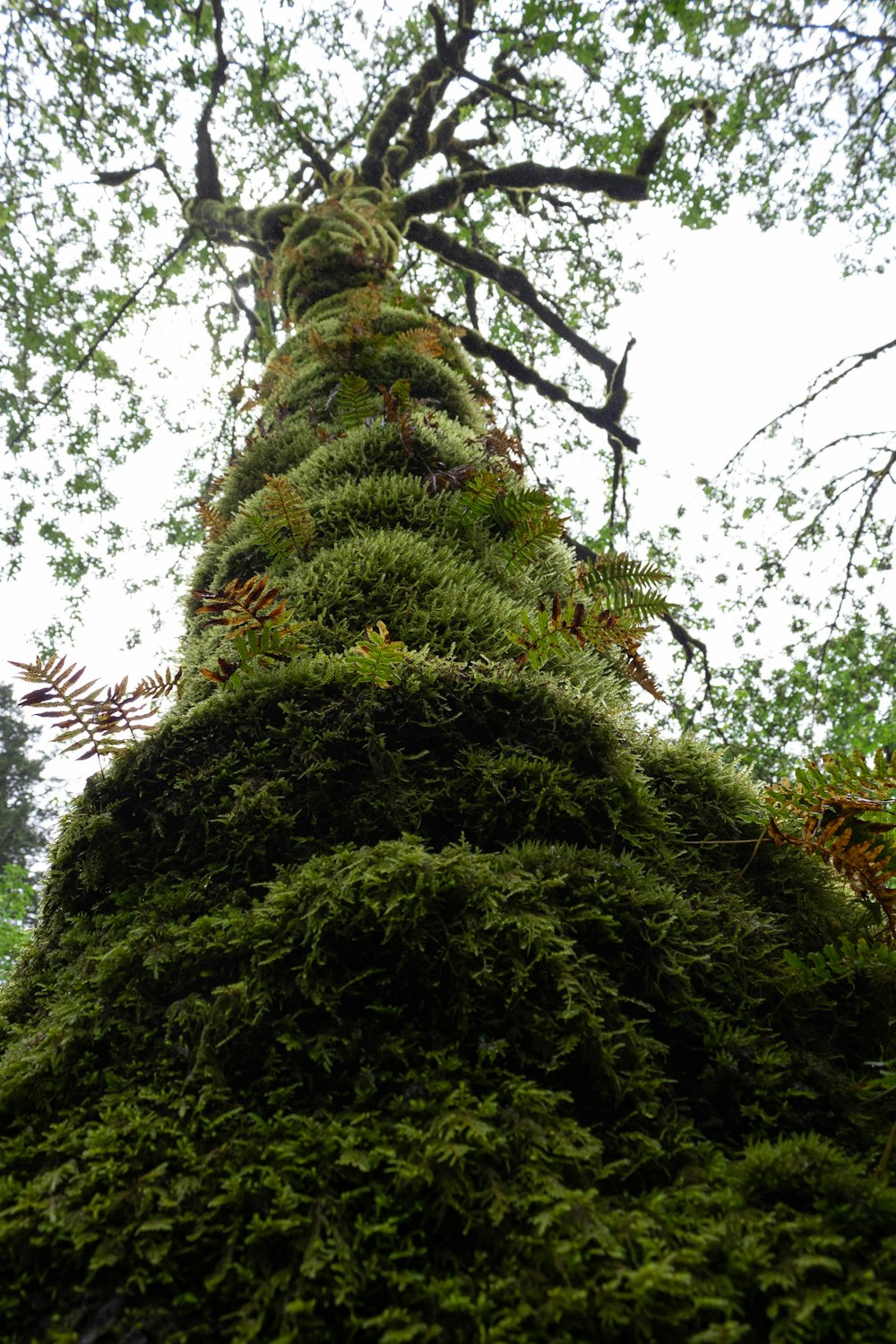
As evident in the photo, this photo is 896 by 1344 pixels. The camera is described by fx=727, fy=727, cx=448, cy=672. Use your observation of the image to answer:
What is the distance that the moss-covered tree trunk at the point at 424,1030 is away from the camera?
2.89 feet

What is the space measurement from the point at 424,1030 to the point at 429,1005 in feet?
0.15

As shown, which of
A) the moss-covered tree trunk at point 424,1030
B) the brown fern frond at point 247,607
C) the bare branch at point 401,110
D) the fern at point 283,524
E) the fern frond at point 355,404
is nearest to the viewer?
the moss-covered tree trunk at point 424,1030

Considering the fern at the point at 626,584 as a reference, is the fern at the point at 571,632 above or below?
below

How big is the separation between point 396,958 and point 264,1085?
289 millimetres

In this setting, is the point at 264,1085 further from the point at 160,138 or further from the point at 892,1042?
the point at 160,138

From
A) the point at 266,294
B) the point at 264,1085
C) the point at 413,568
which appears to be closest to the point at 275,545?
the point at 413,568

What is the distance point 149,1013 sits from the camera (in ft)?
4.34

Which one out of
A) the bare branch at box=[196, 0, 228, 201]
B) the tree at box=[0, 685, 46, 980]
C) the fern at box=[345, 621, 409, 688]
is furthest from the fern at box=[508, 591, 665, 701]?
the tree at box=[0, 685, 46, 980]

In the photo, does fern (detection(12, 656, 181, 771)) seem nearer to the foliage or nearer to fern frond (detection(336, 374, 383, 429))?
fern frond (detection(336, 374, 383, 429))

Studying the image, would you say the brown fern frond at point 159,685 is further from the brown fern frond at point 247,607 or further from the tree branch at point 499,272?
the tree branch at point 499,272

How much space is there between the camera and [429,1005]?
1280 millimetres

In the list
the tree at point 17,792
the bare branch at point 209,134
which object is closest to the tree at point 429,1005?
the bare branch at point 209,134

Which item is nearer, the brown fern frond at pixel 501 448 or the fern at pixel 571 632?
the fern at pixel 571 632

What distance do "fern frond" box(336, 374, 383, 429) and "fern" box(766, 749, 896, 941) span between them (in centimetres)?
233
